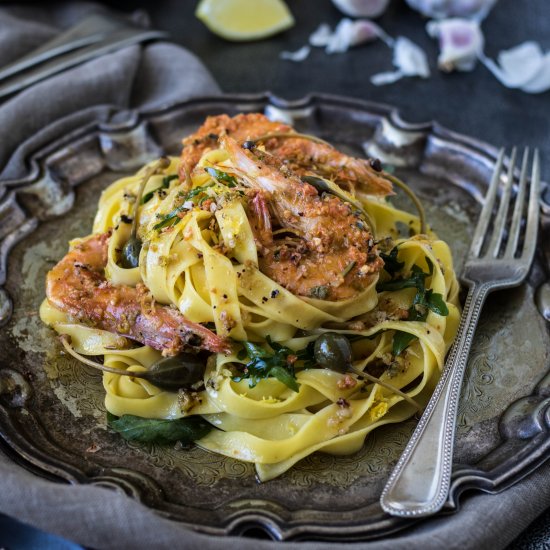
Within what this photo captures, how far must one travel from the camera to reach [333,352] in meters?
4.31

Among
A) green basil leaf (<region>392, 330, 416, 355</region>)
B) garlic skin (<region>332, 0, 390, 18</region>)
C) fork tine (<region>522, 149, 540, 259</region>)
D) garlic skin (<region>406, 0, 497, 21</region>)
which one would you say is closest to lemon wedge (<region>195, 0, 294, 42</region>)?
garlic skin (<region>332, 0, 390, 18</region>)

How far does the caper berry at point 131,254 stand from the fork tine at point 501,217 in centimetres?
266

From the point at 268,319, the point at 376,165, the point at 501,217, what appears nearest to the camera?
the point at 268,319

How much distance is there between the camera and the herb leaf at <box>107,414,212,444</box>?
4.21 meters

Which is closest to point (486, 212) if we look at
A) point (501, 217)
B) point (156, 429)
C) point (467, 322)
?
point (501, 217)

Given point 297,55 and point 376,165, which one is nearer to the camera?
point 376,165

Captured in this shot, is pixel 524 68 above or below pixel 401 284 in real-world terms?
below

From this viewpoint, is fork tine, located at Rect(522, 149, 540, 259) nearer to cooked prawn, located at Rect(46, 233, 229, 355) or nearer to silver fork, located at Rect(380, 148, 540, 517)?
silver fork, located at Rect(380, 148, 540, 517)

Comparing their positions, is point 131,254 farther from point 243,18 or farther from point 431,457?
point 243,18

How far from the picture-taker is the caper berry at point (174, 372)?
14.2 feet

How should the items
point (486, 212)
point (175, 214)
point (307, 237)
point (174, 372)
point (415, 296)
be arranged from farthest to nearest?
1. point (486, 212)
2. point (415, 296)
3. point (175, 214)
4. point (307, 237)
5. point (174, 372)

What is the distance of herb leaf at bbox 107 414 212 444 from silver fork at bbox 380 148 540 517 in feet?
4.04

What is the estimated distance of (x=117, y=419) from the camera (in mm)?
4344

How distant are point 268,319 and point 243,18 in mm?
5763
